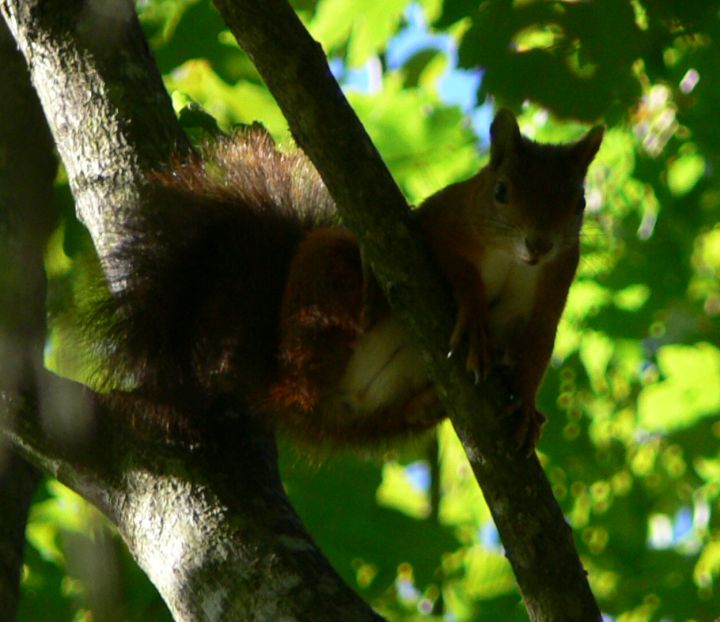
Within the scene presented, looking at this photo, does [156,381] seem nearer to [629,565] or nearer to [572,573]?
[572,573]

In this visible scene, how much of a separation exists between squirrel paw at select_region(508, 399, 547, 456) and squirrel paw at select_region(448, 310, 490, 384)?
0.09m

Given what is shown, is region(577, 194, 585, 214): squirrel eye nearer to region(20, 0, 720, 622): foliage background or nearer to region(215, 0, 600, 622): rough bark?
region(20, 0, 720, 622): foliage background

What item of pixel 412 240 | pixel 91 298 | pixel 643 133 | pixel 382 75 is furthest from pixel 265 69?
pixel 643 133

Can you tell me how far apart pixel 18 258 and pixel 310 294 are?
654mm

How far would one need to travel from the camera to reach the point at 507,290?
2490 mm

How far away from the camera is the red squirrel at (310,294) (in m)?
2.43

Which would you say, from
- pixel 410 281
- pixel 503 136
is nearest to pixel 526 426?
pixel 410 281

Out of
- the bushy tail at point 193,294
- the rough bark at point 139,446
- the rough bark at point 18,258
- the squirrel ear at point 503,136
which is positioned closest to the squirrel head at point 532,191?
the squirrel ear at point 503,136

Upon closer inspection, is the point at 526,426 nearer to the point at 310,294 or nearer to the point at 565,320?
the point at 310,294

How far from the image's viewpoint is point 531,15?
2.54m

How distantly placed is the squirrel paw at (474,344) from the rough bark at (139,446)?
0.42 metres

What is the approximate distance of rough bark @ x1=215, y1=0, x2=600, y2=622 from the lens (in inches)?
72.1

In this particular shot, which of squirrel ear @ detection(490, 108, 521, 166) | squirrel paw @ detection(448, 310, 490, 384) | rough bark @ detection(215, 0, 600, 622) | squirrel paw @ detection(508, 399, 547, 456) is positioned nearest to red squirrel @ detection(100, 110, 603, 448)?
squirrel ear @ detection(490, 108, 521, 166)

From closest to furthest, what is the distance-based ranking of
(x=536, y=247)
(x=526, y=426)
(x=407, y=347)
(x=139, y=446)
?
(x=526, y=426)
(x=139, y=446)
(x=536, y=247)
(x=407, y=347)
